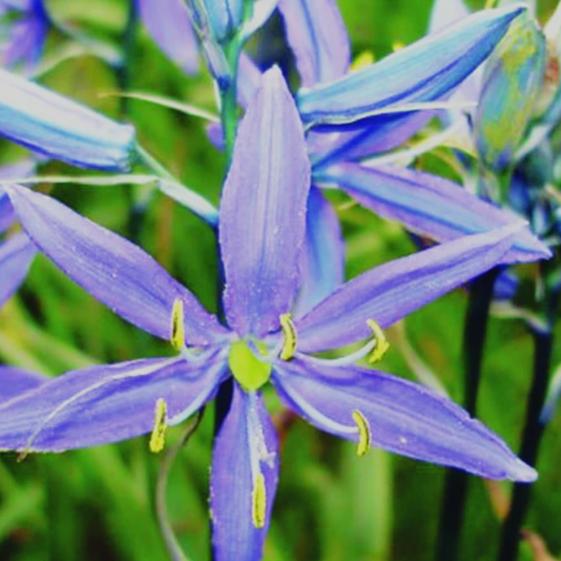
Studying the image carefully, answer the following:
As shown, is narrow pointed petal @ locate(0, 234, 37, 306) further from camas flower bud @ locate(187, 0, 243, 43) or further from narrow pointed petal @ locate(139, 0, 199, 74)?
narrow pointed petal @ locate(139, 0, 199, 74)

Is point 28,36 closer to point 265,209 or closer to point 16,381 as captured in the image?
point 16,381

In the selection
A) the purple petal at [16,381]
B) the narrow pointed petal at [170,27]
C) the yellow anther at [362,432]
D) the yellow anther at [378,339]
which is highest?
the narrow pointed petal at [170,27]

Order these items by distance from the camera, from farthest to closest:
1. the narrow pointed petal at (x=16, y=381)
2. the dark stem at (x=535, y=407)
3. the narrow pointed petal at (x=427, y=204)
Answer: the dark stem at (x=535, y=407) → the narrow pointed petal at (x=16, y=381) → the narrow pointed petal at (x=427, y=204)

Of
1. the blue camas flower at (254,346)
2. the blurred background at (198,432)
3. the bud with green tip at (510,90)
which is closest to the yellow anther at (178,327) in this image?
the blue camas flower at (254,346)

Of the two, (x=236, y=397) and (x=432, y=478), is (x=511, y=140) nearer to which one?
(x=236, y=397)

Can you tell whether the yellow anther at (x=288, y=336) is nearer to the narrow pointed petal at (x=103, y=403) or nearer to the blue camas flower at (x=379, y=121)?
the narrow pointed petal at (x=103, y=403)

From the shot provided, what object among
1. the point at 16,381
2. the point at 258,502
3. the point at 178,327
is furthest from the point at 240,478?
the point at 16,381
